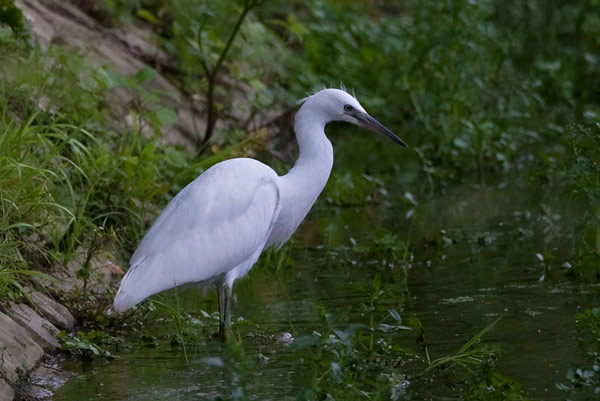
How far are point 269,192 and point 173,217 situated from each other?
22.7 inches

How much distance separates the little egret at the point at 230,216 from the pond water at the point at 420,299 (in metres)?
0.39

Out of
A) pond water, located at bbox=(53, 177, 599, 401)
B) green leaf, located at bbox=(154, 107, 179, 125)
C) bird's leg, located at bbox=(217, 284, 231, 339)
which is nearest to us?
pond water, located at bbox=(53, 177, 599, 401)

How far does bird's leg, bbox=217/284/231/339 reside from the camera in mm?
5789

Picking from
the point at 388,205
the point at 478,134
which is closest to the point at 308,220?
the point at 388,205

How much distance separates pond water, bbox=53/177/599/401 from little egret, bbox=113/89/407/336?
0.39 metres

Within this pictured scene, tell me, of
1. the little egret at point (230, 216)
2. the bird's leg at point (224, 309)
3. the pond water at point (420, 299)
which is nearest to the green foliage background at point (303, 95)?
the pond water at point (420, 299)

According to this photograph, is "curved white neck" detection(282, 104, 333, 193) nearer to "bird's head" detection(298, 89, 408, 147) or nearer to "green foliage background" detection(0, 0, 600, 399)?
"bird's head" detection(298, 89, 408, 147)

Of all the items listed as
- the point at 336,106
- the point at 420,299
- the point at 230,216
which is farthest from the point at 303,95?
the point at 230,216

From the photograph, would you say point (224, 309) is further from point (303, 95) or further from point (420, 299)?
point (303, 95)

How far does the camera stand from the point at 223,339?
578 cm

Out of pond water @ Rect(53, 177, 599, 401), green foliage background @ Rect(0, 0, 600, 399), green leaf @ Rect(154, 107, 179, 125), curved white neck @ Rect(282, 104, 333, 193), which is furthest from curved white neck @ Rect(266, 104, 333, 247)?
green leaf @ Rect(154, 107, 179, 125)

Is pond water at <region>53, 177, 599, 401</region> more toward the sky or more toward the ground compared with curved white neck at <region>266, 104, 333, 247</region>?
more toward the ground

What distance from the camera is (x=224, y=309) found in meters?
→ 6.01

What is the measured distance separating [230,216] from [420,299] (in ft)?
4.19
